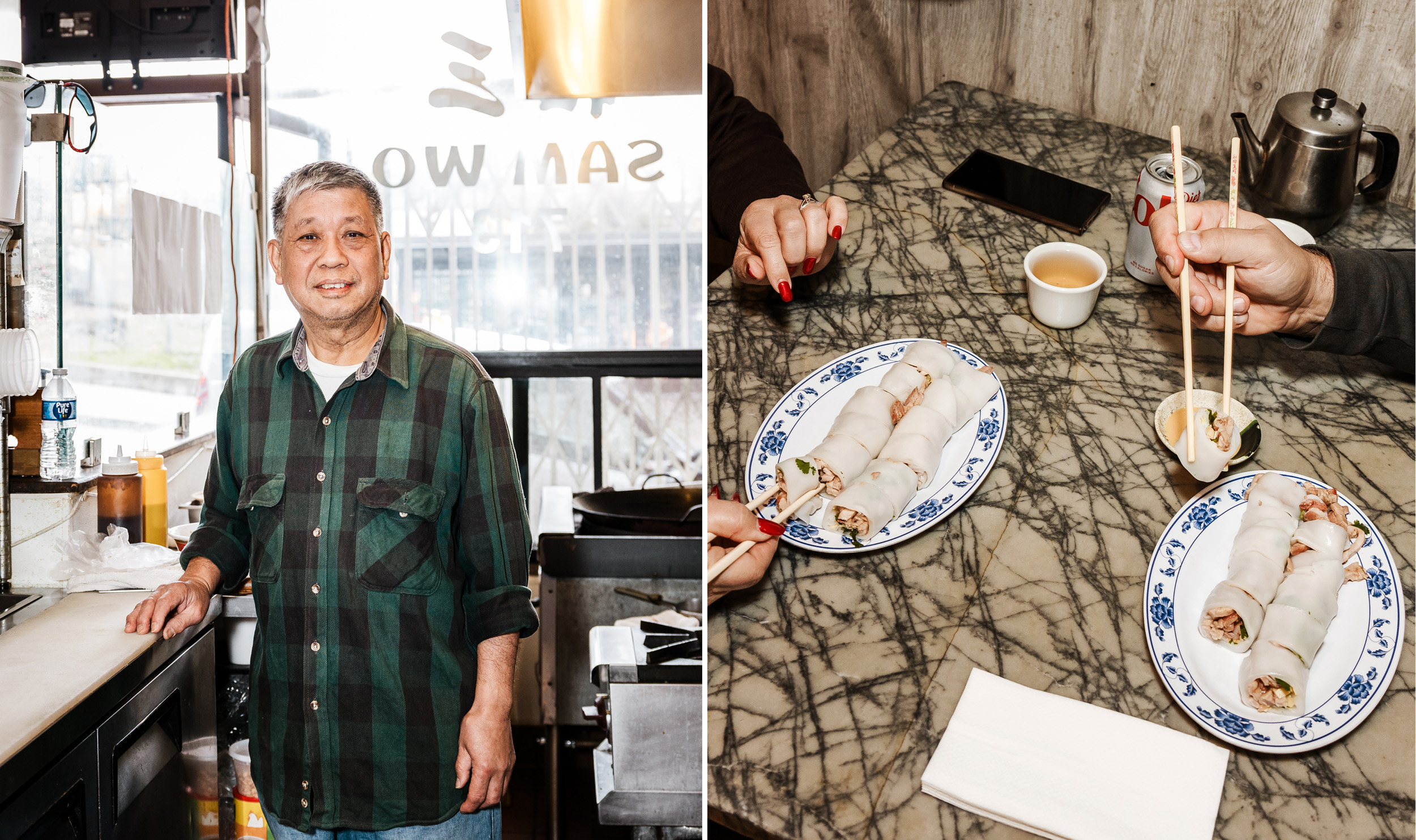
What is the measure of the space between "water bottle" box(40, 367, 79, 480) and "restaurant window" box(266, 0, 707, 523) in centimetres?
26

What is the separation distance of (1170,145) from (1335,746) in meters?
1.46

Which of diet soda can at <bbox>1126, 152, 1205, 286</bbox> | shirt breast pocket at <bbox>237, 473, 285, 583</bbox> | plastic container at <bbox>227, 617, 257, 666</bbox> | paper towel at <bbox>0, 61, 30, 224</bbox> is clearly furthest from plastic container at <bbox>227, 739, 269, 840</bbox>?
diet soda can at <bbox>1126, 152, 1205, 286</bbox>

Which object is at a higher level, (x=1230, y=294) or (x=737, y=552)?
(x=1230, y=294)

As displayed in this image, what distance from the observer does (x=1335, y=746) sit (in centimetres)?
105

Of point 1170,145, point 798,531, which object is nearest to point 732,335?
point 798,531

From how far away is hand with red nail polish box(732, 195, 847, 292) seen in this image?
1492 millimetres

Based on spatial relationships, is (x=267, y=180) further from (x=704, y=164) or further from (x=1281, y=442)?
(x=1281, y=442)

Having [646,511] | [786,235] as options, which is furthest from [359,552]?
[786,235]

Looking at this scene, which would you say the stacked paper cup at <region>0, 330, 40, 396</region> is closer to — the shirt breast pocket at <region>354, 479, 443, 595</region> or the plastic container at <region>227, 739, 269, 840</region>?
the shirt breast pocket at <region>354, 479, 443, 595</region>

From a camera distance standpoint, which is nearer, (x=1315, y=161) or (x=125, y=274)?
(x=125, y=274)

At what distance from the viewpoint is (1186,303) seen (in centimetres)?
133

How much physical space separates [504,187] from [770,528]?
2.30ft

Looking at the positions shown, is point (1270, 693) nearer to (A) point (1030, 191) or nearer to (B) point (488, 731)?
(B) point (488, 731)

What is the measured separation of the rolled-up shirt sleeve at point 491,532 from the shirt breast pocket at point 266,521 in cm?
23
